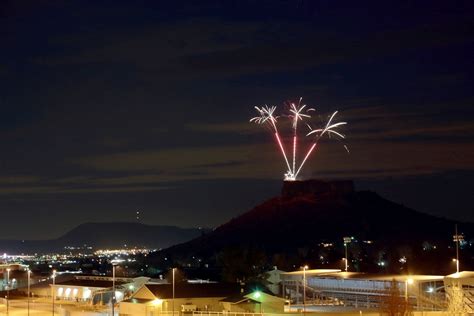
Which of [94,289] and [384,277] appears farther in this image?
[94,289]

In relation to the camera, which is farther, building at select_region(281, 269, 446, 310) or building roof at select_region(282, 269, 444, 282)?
building roof at select_region(282, 269, 444, 282)

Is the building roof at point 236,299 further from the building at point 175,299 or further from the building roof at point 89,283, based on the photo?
the building roof at point 89,283

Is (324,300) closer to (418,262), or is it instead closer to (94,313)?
(94,313)

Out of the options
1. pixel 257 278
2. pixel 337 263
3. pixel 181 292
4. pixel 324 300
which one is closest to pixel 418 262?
pixel 337 263

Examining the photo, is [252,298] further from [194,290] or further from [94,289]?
[94,289]

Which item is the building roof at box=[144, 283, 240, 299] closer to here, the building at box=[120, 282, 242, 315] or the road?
the building at box=[120, 282, 242, 315]

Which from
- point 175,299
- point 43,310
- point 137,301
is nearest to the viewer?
point 175,299

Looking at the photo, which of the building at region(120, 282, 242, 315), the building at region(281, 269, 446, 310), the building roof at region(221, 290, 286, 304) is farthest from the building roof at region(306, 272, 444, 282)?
the building at region(120, 282, 242, 315)

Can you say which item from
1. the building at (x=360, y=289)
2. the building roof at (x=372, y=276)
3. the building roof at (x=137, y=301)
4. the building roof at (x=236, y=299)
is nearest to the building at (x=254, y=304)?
the building roof at (x=236, y=299)

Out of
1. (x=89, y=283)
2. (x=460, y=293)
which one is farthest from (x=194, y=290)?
(x=460, y=293)
